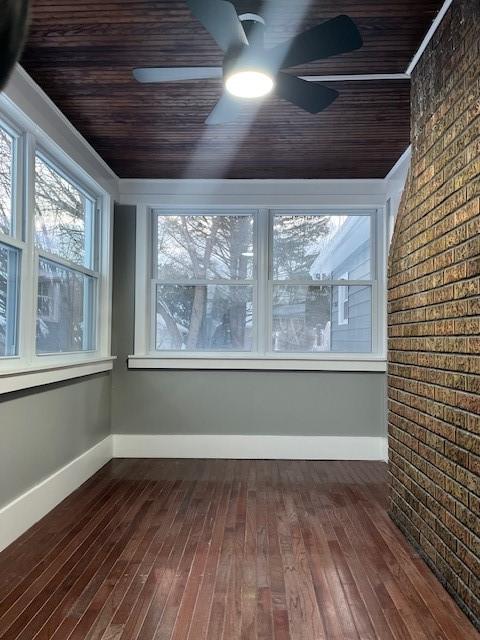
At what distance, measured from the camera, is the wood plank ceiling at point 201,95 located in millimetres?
2387

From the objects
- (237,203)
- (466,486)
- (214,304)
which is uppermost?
(237,203)

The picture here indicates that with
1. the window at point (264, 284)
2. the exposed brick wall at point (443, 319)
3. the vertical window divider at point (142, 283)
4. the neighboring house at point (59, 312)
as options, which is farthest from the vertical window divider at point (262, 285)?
the exposed brick wall at point (443, 319)

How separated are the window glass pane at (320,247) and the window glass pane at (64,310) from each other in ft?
5.66

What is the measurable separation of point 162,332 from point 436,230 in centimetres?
295

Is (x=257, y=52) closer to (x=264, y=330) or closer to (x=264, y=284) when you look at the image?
(x=264, y=284)

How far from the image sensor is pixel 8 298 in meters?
2.90

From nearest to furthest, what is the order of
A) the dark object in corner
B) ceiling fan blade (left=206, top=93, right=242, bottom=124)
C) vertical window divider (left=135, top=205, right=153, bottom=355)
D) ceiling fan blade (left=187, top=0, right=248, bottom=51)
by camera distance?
the dark object in corner
ceiling fan blade (left=187, top=0, right=248, bottom=51)
ceiling fan blade (left=206, top=93, right=242, bottom=124)
vertical window divider (left=135, top=205, right=153, bottom=355)

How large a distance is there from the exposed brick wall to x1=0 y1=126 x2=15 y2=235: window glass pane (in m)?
2.26

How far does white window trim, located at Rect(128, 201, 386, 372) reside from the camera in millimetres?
4648

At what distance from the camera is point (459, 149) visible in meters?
2.24

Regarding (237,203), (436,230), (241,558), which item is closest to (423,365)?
(436,230)

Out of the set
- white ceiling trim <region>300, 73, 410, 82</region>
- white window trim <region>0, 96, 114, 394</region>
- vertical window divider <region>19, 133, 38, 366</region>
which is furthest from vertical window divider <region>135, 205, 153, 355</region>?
white ceiling trim <region>300, 73, 410, 82</region>

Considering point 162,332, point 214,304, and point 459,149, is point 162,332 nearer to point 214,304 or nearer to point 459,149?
point 214,304

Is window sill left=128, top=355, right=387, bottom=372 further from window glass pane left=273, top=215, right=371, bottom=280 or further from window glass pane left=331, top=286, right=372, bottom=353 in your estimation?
window glass pane left=273, top=215, right=371, bottom=280
